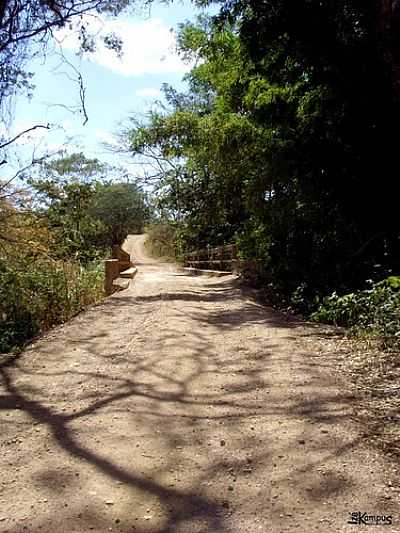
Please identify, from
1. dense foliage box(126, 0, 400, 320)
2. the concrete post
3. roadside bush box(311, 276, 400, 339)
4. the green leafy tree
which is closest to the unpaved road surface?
roadside bush box(311, 276, 400, 339)

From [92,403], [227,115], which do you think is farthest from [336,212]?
[92,403]

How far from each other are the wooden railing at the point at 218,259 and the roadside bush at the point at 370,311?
8441 millimetres

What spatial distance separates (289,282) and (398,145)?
148 inches

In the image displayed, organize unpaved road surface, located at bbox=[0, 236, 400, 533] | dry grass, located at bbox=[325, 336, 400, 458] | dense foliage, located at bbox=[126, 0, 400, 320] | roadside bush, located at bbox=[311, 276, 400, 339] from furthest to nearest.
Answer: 1. dense foliage, located at bbox=[126, 0, 400, 320]
2. roadside bush, located at bbox=[311, 276, 400, 339]
3. dry grass, located at bbox=[325, 336, 400, 458]
4. unpaved road surface, located at bbox=[0, 236, 400, 533]

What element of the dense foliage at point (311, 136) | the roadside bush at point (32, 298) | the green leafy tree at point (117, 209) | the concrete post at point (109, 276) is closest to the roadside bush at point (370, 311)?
the dense foliage at point (311, 136)

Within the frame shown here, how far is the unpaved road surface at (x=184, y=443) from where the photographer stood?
2262 mm

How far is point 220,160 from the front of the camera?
13.9 m

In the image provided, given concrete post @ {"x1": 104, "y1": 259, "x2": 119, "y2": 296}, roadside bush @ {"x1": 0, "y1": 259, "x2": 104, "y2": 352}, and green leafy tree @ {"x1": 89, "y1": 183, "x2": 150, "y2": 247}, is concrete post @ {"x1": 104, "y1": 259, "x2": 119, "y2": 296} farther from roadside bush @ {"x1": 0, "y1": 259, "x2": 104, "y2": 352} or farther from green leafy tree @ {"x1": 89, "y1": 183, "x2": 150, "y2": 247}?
green leafy tree @ {"x1": 89, "y1": 183, "x2": 150, "y2": 247}

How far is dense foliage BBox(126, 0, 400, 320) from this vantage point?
312 inches

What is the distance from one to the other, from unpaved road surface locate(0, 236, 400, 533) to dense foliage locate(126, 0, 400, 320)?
12.4ft

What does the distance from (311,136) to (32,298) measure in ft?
17.9

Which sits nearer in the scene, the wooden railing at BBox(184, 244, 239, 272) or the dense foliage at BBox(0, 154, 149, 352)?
the dense foliage at BBox(0, 154, 149, 352)

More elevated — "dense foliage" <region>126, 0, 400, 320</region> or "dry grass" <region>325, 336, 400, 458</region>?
"dense foliage" <region>126, 0, 400, 320</region>

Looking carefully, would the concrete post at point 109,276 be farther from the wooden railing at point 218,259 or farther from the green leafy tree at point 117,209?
the green leafy tree at point 117,209
